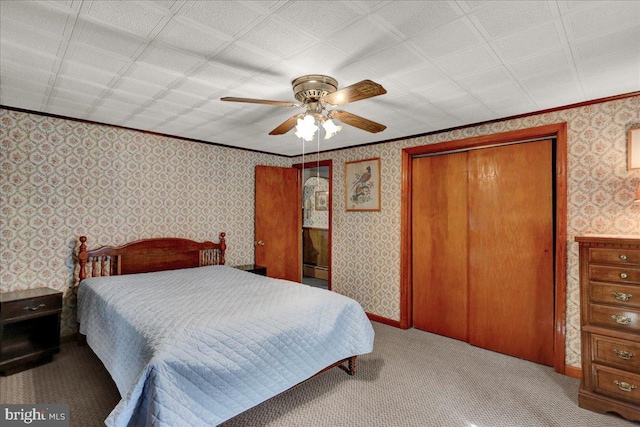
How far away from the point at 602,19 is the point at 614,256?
1.56 metres

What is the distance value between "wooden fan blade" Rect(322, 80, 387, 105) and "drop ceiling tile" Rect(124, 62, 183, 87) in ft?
3.66

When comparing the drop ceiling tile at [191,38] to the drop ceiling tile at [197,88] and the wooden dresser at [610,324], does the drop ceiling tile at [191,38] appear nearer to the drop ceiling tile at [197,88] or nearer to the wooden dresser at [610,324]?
the drop ceiling tile at [197,88]

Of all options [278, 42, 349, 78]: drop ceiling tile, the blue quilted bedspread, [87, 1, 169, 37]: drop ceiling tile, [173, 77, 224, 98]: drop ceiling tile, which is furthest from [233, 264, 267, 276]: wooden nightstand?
[87, 1, 169, 37]: drop ceiling tile

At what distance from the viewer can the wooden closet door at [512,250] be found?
306 cm

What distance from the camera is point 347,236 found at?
15.3ft

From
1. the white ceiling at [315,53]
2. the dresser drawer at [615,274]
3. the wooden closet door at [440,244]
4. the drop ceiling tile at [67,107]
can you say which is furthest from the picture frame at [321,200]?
the dresser drawer at [615,274]

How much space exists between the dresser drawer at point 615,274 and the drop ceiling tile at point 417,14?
2.03 meters

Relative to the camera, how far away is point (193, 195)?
14.0ft

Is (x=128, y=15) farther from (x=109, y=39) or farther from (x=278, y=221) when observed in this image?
(x=278, y=221)

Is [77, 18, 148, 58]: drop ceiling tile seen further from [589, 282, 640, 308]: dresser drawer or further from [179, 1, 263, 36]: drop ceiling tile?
[589, 282, 640, 308]: dresser drawer

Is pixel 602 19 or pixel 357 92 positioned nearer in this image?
pixel 602 19

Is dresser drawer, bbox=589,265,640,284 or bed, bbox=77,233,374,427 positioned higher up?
dresser drawer, bbox=589,265,640,284

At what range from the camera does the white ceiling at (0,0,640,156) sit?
5.03 feet

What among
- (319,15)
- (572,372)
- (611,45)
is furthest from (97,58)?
(572,372)
